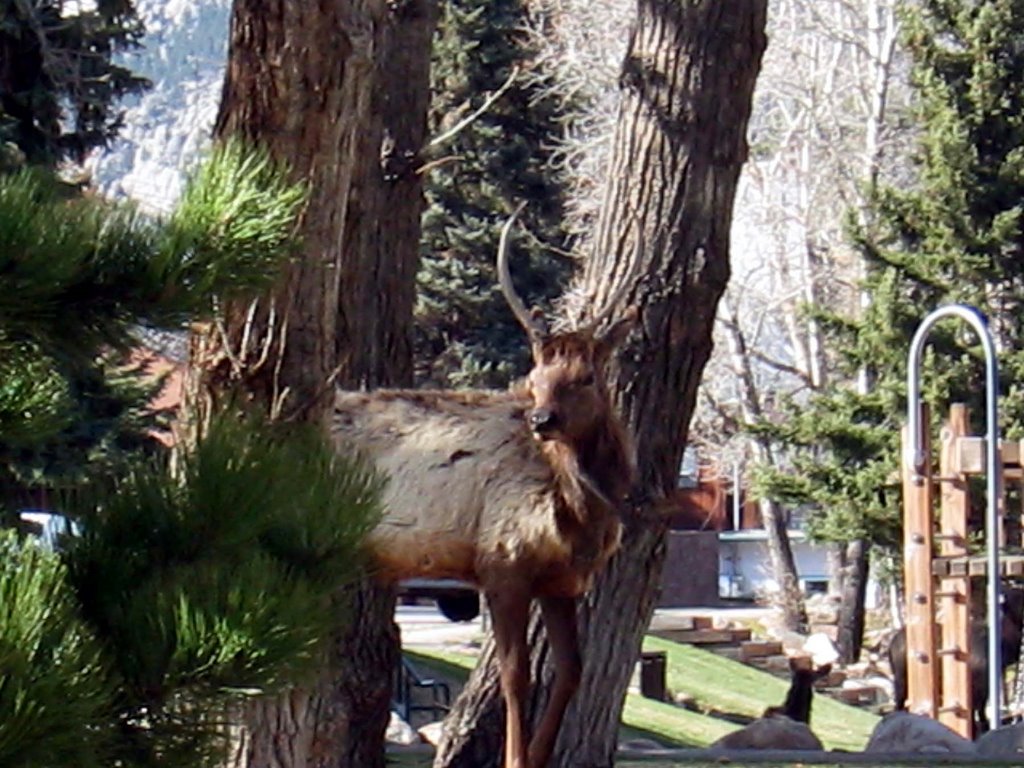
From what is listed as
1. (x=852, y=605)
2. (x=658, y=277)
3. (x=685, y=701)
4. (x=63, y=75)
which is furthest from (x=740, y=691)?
(x=658, y=277)

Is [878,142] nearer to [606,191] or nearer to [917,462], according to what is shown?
[917,462]

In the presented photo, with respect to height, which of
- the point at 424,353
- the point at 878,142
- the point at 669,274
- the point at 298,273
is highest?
the point at 878,142

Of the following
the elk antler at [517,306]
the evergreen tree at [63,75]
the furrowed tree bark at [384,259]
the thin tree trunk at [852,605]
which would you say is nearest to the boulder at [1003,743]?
the furrowed tree bark at [384,259]

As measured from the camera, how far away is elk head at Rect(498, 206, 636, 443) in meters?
7.97

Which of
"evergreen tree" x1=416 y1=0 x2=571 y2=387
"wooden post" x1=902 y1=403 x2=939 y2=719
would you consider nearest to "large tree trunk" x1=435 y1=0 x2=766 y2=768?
"wooden post" x1=902 y1=403 x2=939 y2=719

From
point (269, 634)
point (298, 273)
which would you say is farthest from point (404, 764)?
point (269, 634)

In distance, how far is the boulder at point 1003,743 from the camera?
12.1 m

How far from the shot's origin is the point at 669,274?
923 centimetres

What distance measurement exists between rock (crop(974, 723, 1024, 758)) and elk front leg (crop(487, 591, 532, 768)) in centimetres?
440

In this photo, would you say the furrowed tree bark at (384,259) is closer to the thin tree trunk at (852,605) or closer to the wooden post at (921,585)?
the wooden post at (921,585)

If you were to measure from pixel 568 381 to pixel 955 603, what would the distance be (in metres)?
9.29

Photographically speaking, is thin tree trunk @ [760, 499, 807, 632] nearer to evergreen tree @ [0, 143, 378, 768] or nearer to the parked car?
the parked car

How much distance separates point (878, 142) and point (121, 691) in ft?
110

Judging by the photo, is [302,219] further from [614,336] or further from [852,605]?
[852,605]
